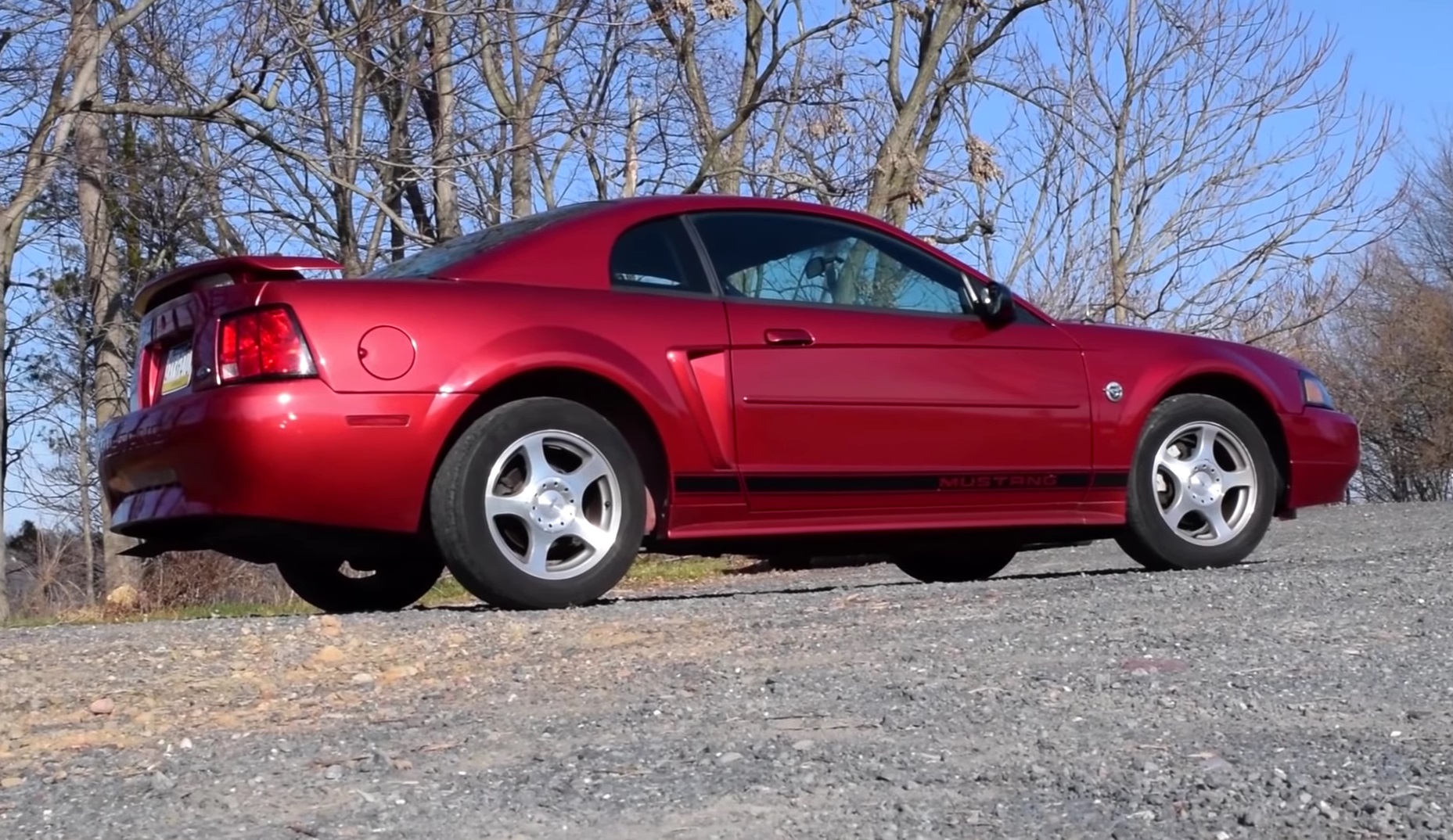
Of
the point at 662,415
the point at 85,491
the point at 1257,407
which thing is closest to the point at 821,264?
the point at 662,415

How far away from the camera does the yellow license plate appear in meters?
5.05

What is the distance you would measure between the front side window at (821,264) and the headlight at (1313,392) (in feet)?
5.33

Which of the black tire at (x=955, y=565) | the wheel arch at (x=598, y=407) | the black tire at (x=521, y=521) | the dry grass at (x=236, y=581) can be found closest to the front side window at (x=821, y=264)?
the wheel arch at (x=598, y=407)

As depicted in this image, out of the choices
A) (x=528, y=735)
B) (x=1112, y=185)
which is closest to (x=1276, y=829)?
(x=528, y=735)

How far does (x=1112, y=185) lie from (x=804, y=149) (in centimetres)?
661

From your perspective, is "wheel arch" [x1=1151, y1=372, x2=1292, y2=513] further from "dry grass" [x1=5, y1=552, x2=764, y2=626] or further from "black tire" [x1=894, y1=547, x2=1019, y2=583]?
"dry grass" [x1=5, y1=552, x2=764, y2=626]

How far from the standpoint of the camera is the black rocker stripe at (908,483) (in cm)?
540

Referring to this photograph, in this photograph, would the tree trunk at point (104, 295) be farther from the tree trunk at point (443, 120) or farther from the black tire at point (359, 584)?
the black tire at point (359, 584)

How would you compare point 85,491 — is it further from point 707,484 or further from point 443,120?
point 707,484

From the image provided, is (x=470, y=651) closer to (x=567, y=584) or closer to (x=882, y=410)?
(x=567, y=584)

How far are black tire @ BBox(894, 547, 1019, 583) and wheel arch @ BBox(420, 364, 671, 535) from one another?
209 centimetres


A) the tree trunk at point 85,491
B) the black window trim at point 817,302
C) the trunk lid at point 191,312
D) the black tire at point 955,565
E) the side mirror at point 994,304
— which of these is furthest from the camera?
the tree trunk at point 85,491

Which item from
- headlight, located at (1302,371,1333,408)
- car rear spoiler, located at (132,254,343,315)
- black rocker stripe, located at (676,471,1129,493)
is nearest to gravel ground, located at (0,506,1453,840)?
black rocker stripe, located at (676,471,1129,493)

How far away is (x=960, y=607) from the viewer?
4875 mm
